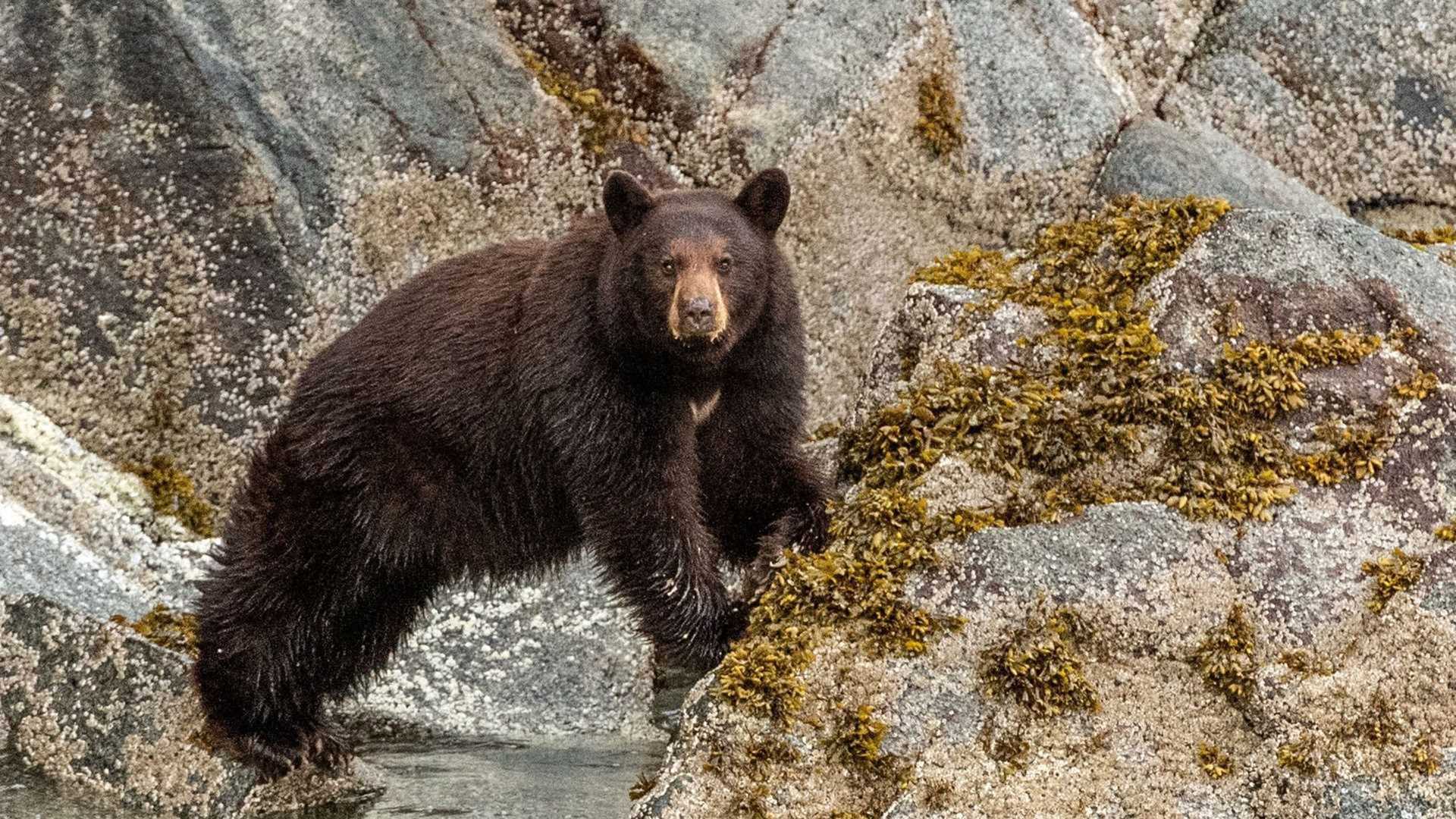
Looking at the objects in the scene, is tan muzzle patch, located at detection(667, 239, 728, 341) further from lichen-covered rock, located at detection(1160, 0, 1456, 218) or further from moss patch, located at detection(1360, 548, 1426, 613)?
lichen-covered rock, located at detection(1160, 0, 1456, 218)

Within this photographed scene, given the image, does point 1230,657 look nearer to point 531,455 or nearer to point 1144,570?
point 1144,570

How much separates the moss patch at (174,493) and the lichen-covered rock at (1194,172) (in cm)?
543

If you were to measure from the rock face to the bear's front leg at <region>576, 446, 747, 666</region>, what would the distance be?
1.89ft

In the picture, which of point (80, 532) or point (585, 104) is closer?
point (80, 532)

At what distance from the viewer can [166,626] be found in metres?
8.73

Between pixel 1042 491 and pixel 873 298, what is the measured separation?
4.44 meters

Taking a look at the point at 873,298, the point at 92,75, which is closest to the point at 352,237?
the point at 92,75

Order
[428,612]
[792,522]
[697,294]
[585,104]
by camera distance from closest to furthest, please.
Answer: [697,294] < [792,522] < [428,612] < [585,104]

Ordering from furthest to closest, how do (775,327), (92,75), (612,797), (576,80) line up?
1. (576,80)
2. (92,75)
3. (612,797)
4. (775,327)

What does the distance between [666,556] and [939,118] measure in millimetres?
4587

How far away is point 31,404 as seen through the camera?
30.1 feet

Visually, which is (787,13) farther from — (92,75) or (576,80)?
(92,75)

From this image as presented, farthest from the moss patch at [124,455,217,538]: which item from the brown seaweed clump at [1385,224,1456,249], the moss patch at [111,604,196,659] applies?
the brown seaweed clump at [1385,224,1456,249]

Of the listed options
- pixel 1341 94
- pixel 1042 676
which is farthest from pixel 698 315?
pixel 1341 94
